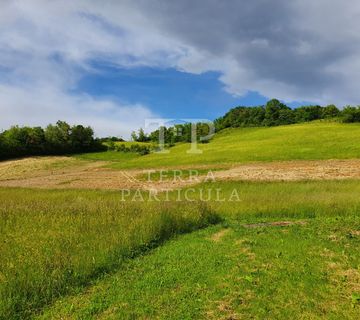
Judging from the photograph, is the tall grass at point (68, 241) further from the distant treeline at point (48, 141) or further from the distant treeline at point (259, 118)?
the distant treeline at point (259, 118)

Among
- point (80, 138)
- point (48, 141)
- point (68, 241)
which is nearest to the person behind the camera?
point (68, 241)

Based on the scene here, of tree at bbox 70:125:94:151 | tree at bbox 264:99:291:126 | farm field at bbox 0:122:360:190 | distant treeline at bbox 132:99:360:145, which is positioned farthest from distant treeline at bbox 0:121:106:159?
tree at bbox 264:99:291:126

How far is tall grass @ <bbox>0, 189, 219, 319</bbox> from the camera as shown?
7.14 metres

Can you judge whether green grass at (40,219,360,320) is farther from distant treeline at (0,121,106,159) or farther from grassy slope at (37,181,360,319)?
distant treeline at (0,121,106,159)

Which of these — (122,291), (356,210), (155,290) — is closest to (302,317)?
(155,290)

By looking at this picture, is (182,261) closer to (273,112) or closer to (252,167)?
(252,167)

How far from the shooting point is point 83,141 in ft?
331

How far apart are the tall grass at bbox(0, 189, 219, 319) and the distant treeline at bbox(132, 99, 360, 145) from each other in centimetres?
8694

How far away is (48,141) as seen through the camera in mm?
93188

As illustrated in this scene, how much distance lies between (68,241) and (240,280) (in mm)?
4932

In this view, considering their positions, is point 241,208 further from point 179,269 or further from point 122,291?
point 122,291

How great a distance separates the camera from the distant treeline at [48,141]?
3453 inches

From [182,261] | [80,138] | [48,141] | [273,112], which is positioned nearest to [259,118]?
[273,112]

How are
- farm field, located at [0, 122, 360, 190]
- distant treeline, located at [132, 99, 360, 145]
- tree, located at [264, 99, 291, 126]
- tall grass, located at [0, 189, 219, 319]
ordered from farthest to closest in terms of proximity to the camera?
tree, located at [264, 99, 291, 126]
distant treeline, located at [132, 99, 360, 145]
farm field, located at [0, 122, 360, 190]
tall grass, located at [0, 189, 219, 319]
